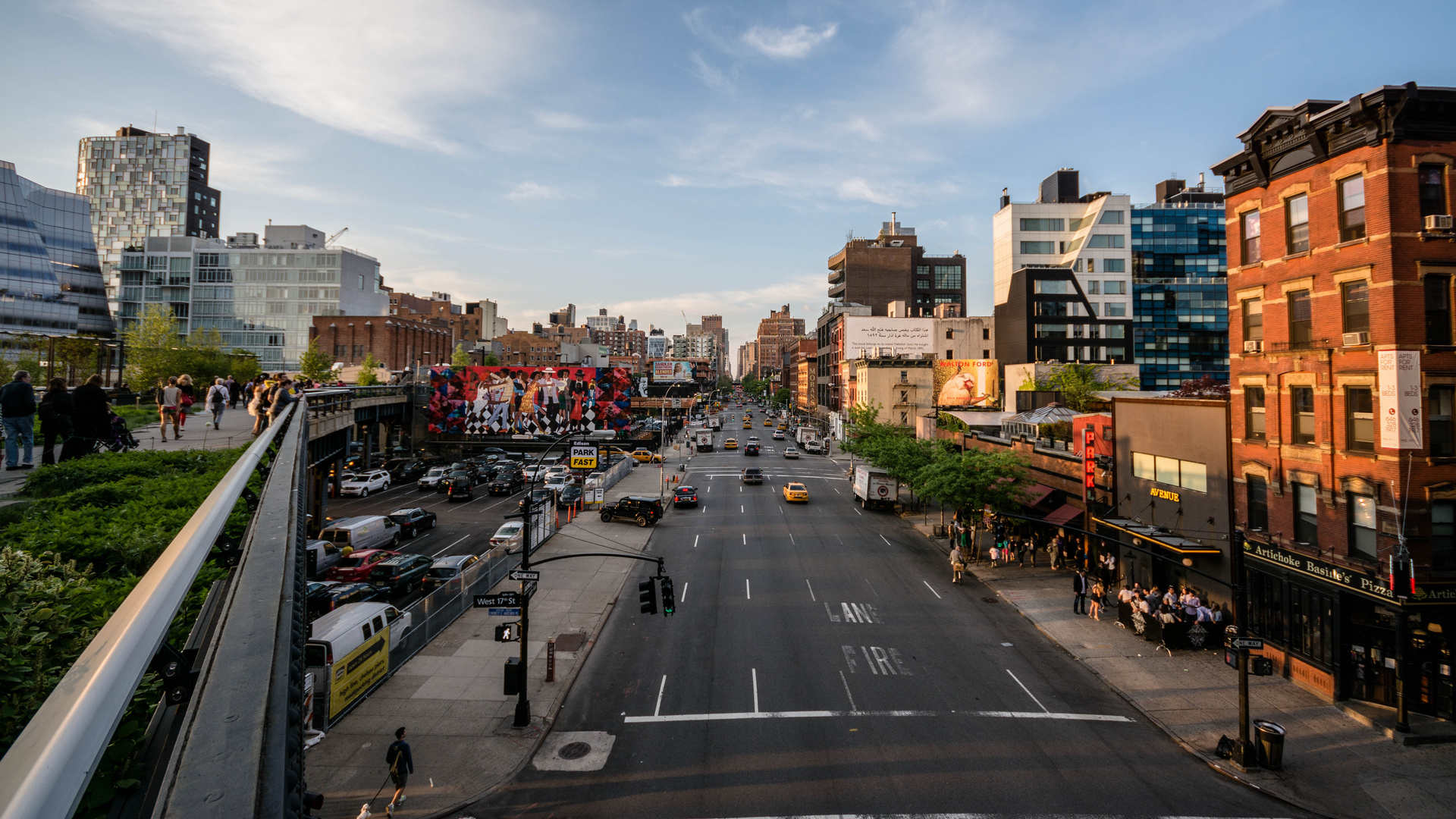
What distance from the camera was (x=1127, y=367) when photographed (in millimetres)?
72625

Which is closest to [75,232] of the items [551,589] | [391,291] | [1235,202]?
[391,291]

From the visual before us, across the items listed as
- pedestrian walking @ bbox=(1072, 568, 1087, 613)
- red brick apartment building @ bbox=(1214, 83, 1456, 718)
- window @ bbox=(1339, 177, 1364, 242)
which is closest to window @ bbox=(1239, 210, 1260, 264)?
red brick apartment building @ bbox=(1214, 83, 1456, 718)

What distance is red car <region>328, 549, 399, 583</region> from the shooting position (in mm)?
26266

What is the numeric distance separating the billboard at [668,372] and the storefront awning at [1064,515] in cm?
11685

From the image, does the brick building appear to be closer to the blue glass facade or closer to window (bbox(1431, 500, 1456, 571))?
the blue glass facade

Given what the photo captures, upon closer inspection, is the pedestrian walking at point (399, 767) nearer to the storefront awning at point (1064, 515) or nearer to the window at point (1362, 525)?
the window at point (1362, 525)

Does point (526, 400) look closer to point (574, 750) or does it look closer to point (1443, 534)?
point (574, 750)

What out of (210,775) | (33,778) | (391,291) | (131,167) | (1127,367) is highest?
(131,167)

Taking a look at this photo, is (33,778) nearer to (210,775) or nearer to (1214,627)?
(210,775)

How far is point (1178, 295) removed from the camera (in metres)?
78.4

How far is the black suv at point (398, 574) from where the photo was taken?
2625 centimetres

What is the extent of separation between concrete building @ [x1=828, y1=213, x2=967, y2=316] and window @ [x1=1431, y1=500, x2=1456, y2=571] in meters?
109

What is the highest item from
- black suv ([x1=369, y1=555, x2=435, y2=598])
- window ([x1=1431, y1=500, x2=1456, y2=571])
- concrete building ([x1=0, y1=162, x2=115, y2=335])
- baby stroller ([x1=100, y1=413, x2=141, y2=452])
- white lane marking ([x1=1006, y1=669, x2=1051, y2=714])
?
concrete building ([x1=0, y1=162, x2=115, y2=335])

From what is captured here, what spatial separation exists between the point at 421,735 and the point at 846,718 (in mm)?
10503
